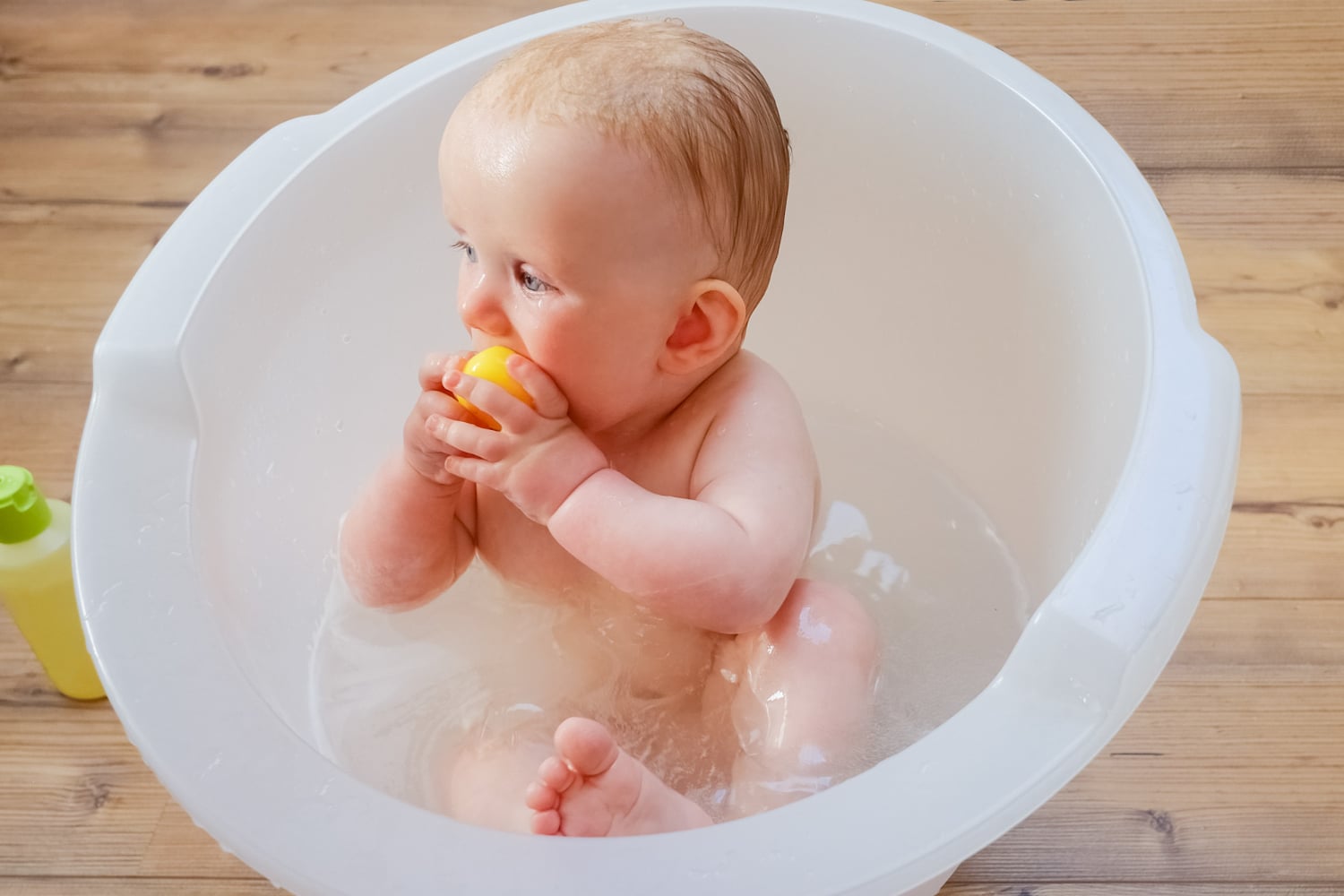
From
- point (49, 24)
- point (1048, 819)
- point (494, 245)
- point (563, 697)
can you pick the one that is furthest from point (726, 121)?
point (49, 24)

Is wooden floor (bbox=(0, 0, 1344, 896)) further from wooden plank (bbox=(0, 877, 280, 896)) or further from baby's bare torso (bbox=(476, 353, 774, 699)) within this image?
baby's bare torso (bbox=(476, 353, 774, 699))

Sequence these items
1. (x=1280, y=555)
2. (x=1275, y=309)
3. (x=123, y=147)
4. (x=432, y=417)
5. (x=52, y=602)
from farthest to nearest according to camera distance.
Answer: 1. (x=123, y=147)
2. (x=1275, y=309)
3. (x=1280, y=555)
4. (x=52, y=602)
5. (x=432, y=417)

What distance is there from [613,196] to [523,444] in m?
0.16

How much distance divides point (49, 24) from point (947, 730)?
59.9 inches

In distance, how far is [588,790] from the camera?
0.74 meters

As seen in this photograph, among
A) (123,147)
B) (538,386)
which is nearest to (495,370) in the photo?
(538,386)

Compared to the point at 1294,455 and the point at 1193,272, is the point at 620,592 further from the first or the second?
the point at 1193,272

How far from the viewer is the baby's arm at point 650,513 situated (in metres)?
0.81

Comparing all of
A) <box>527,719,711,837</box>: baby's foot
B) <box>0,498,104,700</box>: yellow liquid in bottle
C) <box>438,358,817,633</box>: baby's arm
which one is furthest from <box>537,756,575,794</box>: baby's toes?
<box>0,498,104,700</box>: yellow liquid in bottle

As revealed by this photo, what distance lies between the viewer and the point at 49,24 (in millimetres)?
1697

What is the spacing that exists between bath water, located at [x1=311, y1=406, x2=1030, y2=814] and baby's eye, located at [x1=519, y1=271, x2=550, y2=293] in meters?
0.27

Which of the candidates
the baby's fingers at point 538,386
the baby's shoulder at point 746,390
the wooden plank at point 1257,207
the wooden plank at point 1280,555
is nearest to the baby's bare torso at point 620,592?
the baby's shoulder at point 746,390

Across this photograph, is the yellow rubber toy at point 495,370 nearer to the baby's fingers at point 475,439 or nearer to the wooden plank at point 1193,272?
the baby's fingers at point 475,439

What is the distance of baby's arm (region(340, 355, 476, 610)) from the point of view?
0.88 metres
